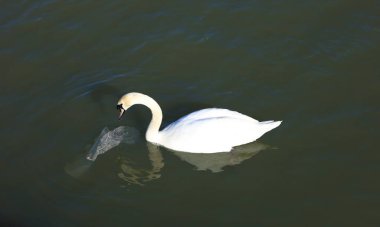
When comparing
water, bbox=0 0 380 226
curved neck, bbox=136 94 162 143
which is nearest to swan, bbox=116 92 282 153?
curved neck, bbox=136 94 162 143

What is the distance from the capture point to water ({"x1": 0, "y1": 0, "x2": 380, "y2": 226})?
26.5 ft

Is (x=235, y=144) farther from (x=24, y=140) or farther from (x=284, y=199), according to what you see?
(x=24, y=140)

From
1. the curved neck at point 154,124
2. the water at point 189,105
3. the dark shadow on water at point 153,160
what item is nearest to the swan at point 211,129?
the curved neck at point 154,124

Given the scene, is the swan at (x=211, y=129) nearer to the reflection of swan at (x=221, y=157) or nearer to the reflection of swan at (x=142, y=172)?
the reflection of swan at (x=221, y=157)

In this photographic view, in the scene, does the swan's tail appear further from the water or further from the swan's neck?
the swan's neck

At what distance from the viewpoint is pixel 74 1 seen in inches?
511

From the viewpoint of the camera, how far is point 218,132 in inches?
349

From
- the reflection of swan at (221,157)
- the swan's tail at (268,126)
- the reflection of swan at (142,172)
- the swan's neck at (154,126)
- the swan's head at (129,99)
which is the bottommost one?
the reflection of swan at (221,157)

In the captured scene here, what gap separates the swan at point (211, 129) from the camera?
887cm

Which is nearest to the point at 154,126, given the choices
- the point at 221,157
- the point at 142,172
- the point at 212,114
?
the point at 142,172

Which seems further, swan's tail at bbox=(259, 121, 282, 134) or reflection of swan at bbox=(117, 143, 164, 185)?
swan's tail at bbox=(259, 121, 282, 134)

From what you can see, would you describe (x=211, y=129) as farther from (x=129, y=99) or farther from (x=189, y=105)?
(x=129, y=99)

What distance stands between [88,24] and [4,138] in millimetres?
3654

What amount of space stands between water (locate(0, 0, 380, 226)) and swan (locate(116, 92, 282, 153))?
24 centimetres
